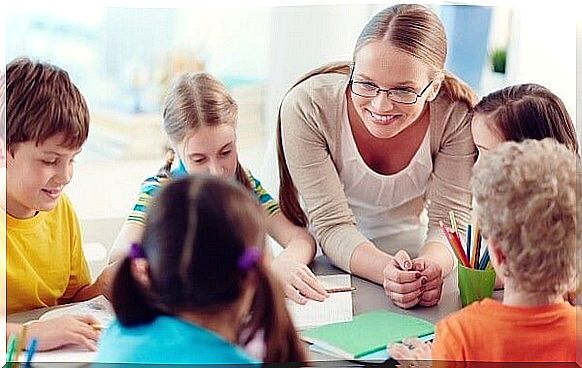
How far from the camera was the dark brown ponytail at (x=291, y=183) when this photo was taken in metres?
1.29

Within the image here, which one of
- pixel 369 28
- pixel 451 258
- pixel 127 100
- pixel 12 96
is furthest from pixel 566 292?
pixel 12 96

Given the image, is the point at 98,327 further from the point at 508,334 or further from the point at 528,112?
the point at 528,112

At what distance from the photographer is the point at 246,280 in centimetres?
117

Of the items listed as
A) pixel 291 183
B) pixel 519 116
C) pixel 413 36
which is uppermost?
pixel 413 36

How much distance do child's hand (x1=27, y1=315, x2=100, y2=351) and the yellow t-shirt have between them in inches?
2.1

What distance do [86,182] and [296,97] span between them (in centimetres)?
31

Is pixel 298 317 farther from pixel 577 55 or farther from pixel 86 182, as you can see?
pixel 577 55

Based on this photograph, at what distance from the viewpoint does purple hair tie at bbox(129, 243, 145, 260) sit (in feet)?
3.87

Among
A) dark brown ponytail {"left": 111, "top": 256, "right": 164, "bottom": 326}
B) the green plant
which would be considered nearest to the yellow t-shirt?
dark brown ponytail {"left": 111, "top": 256, "right": 164, "bottom": 326}

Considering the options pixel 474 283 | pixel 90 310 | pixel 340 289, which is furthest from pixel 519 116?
pixel 90 310

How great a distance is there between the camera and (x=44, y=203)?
1.29 meters

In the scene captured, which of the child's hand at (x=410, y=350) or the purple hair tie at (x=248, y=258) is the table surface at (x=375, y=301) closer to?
the child's hand at (x=410, y=350)

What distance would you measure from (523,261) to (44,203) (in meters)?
0.65

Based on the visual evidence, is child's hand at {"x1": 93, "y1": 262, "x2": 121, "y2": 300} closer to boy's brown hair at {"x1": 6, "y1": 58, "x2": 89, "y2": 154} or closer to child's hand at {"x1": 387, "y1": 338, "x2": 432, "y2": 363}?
boy's brown hair at {"x1": 6, "y1": 58, "x2": 89, "y2": 154}
